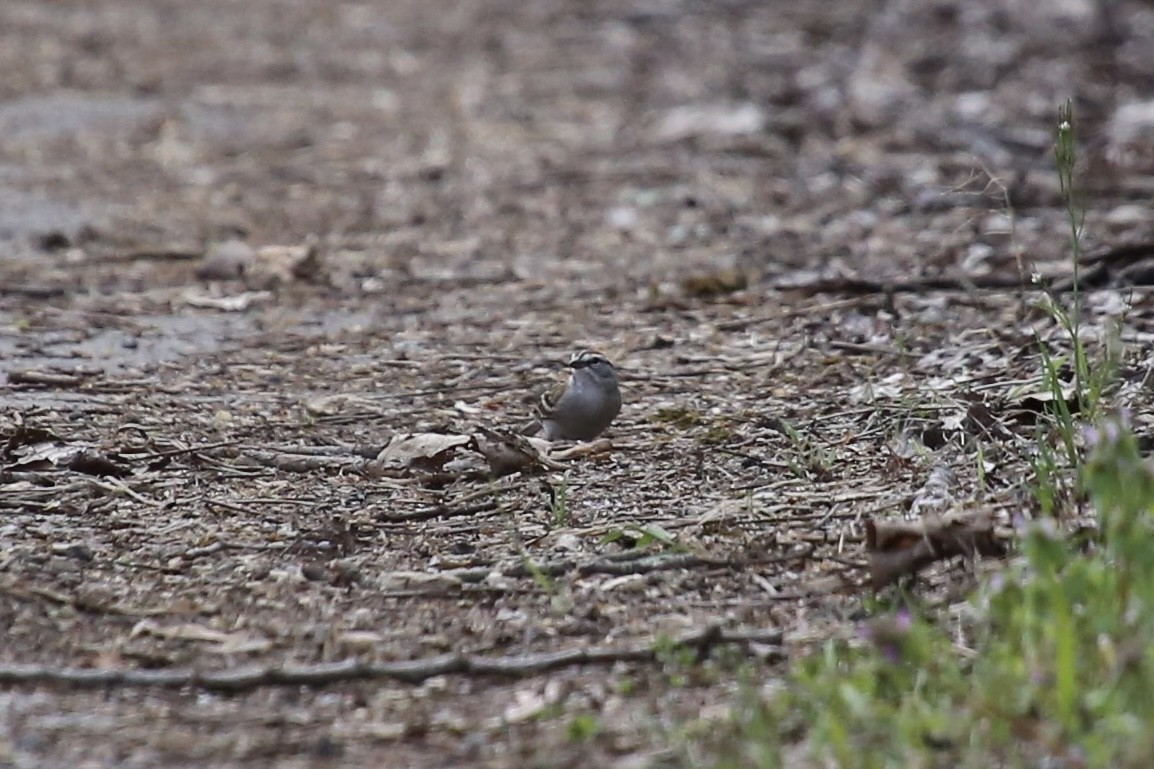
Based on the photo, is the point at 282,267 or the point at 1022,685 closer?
the point at 1022,685

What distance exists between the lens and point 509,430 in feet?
16.0

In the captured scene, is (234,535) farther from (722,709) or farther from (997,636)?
(997,636)

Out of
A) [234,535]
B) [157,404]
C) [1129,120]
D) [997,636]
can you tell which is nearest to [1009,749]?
[997,636]

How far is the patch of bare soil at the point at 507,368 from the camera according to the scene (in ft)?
10.7

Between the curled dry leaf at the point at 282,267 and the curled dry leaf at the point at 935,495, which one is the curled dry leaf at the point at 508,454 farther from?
the curled dry leaf at the point at 282,267

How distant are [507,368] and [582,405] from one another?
1011 millimetres

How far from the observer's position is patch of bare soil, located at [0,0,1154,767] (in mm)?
3266

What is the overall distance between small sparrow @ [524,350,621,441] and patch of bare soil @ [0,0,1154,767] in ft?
0.24

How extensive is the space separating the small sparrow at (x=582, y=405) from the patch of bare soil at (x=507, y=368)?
72 mm

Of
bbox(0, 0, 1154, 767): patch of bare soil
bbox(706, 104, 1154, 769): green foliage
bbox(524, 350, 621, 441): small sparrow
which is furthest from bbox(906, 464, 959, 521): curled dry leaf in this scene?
bbox(524, 350, 621, 441): small sparrow

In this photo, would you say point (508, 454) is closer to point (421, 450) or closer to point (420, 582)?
point (421, 450)

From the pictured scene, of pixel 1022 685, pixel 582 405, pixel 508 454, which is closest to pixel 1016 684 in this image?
pixel 1022 685

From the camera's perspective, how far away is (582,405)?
4648mm

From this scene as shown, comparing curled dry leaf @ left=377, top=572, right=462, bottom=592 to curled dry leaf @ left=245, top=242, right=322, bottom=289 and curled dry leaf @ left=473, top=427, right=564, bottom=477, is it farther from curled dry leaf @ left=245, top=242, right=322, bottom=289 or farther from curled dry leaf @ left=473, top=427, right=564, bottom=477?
curled dry leaf @ left=245, top=242, right=322, bottom=289
